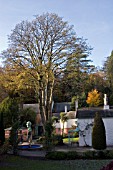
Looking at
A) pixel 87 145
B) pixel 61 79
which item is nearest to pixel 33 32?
pixel 61 79

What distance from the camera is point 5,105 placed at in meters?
36.8

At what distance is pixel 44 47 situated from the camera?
86.0ft

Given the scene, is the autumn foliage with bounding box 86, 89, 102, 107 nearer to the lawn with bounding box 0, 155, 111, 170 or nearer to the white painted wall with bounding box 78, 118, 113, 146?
the white painted wall with bounding box 78, 118, 113, 146

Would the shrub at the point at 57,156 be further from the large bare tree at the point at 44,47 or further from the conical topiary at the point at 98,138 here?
the large bare tree at the point at 44,47

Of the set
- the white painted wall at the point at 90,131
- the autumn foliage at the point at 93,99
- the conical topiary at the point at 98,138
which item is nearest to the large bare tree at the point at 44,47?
the white painted wall at the point at 90,131

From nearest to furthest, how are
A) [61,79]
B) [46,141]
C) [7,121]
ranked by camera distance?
[46,141] < [61,79] < [7,121]

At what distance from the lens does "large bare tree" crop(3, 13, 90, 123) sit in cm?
2519

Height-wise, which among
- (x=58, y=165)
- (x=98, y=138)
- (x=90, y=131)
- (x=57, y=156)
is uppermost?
(x=90, y=131)

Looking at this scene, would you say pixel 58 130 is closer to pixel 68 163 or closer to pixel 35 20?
pixel 35 20

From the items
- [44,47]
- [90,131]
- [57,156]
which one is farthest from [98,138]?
[44,47]

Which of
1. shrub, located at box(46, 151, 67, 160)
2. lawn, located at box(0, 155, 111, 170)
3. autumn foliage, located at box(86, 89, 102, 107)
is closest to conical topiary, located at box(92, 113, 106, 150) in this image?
shrub, located at box(46, 151, 67, 160)

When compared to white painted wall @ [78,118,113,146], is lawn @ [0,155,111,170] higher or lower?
lower

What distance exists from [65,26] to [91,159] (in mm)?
14190

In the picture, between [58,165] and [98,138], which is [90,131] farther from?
[58,165]
